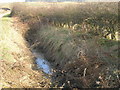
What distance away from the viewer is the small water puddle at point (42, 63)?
512 inches

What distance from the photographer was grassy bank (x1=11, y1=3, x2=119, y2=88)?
9.46 metres

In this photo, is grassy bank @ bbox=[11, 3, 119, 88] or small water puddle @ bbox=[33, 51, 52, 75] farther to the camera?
small water puddle @ bbox=[33, 51, 52, 75]

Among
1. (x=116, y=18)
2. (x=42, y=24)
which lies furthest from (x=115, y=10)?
(x=42, y=24)

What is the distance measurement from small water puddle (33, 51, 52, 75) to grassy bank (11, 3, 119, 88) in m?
0.36

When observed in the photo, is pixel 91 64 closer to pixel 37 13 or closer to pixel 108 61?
pixel 108 61

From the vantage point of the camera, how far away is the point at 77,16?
16.5 metres

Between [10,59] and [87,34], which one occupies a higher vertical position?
[87,34]

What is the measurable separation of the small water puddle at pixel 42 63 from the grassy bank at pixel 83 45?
1.18ft

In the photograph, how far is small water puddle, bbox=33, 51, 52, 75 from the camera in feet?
42.7

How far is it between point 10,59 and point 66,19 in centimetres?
693

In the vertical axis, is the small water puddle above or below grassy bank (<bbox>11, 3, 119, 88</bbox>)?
below

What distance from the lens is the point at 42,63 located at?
1475 cm

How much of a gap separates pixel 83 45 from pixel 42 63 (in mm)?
3817

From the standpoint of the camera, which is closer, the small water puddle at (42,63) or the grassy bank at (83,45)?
the grassy bank at (83,45)
